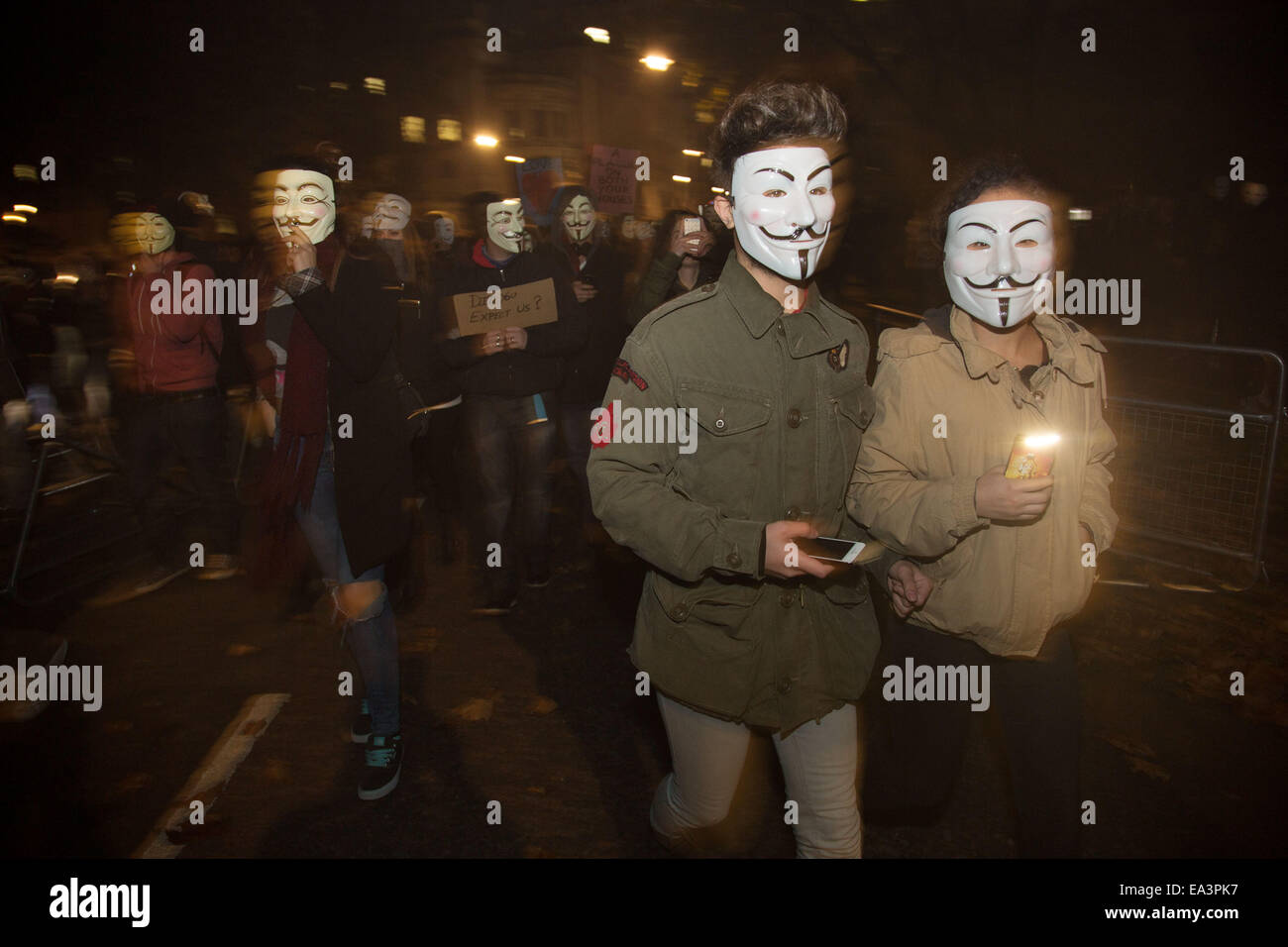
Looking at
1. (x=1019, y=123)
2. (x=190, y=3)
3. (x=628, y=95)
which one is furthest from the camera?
(x=628, y=95)

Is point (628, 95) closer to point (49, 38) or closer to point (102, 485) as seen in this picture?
point (49, 38)

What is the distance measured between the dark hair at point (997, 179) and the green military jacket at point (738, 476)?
2.12ft

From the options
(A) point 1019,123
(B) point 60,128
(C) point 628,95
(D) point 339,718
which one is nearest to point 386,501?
(D) point 339,718

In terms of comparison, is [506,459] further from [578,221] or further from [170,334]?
[170,334]

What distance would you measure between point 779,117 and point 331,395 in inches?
75.8

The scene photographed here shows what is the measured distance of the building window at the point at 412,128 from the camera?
30500 mm

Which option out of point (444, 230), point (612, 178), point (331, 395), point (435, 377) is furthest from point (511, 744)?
point (444, 230)

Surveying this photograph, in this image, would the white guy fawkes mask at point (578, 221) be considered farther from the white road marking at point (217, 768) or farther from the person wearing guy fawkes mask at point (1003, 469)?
the person wearing guy fawkes mask at point (1003, 469)

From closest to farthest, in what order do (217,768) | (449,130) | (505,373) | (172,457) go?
1. (217,768)
2. (505,373)
3. (172,457)
4. (449,130)

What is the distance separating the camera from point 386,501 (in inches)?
133

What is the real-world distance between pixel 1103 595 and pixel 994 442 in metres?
3.81

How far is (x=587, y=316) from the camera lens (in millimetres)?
5930

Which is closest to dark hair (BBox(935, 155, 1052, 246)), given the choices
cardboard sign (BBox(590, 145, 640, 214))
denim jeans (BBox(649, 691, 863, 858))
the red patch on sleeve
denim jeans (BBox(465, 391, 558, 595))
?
the red patch on sleeve

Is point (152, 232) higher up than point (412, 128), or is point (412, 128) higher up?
point (412, 128)
